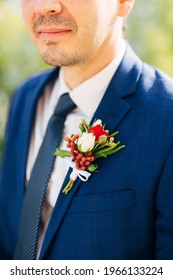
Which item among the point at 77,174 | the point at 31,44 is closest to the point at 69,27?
the point at 77,174

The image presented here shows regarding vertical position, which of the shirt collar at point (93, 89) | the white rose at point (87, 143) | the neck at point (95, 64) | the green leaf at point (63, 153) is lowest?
the green leaf at point (63, 153)

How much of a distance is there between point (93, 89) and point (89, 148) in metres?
0.35

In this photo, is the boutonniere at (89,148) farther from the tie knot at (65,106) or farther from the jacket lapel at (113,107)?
the tie knot at (65,106)

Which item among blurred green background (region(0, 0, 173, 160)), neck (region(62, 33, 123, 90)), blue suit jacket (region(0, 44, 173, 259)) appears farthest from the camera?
blurred green background (region(0, 0, 173, 160))

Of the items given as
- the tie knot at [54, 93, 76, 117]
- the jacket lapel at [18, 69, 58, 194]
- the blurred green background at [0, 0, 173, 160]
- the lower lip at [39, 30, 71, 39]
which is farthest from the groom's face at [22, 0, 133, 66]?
the blurred green background at [0, 0, 173, 160]

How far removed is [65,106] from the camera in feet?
6.90

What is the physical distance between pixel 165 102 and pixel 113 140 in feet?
0.89

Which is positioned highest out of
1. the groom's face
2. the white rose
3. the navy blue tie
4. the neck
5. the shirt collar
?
the groom's face

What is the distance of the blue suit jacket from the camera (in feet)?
5.86

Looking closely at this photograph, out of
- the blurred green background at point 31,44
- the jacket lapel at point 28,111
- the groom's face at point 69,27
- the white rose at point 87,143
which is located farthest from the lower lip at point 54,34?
the blurred green background at point 31,44

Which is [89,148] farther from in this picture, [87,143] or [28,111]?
[28,111]

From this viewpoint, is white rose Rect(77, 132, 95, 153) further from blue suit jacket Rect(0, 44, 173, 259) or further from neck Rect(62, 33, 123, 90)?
neck Rect(62, 33, 123, 90)

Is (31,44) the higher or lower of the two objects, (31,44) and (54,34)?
the lower

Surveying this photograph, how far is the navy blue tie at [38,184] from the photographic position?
2.04 metres
